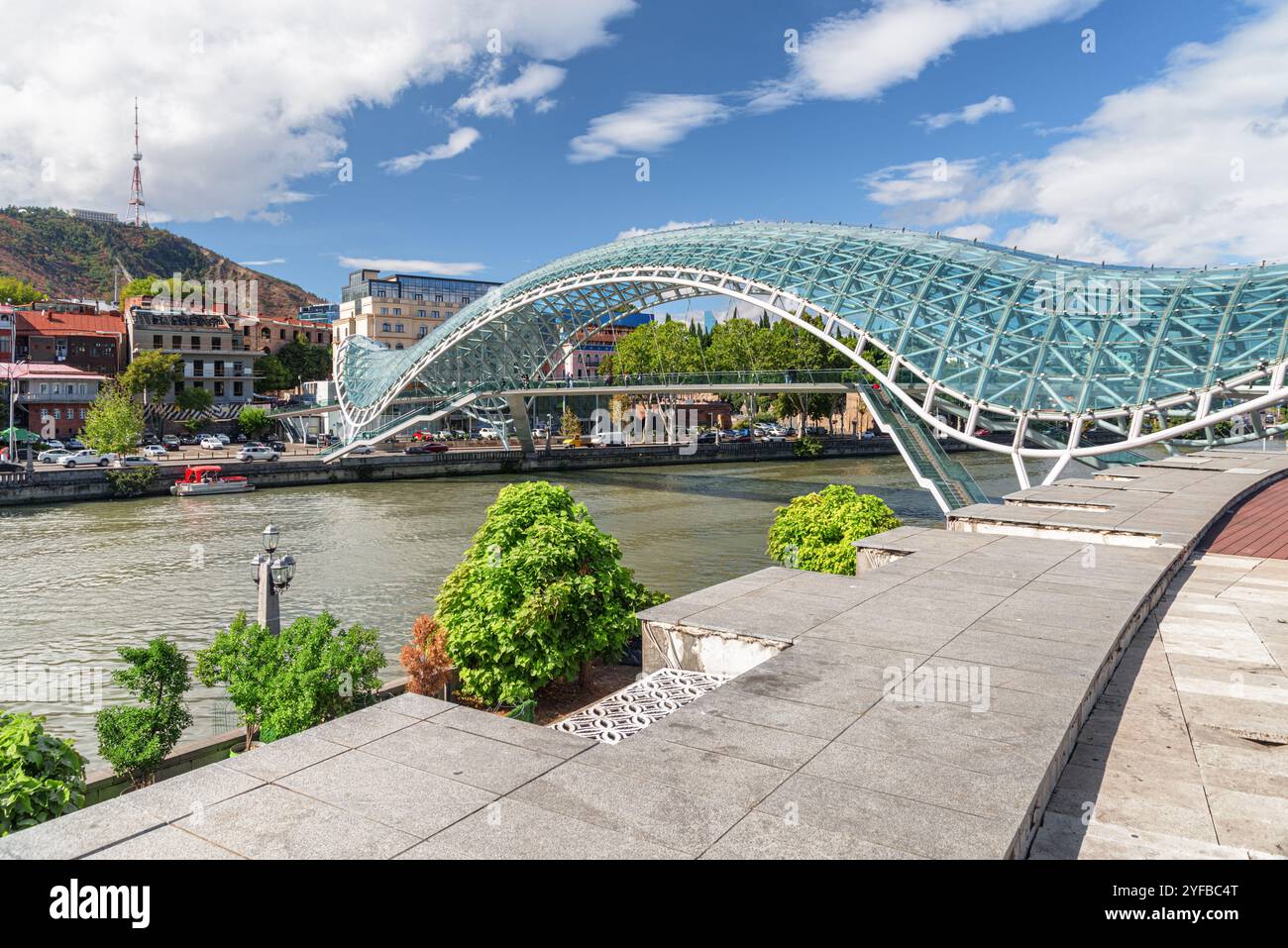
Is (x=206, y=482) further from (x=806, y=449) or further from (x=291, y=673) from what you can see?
(x=806, y=449)

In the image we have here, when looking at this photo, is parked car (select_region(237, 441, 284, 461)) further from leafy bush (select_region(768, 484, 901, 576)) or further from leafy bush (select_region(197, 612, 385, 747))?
leafy bush (select_region(197, 612, 385, 747))

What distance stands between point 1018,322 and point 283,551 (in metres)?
23.5

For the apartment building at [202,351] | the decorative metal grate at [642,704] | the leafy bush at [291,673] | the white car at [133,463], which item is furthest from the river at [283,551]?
the apartment building at [202,351]

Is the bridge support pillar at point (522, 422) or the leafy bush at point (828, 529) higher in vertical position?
the bridge support pillar at point (522, 422)

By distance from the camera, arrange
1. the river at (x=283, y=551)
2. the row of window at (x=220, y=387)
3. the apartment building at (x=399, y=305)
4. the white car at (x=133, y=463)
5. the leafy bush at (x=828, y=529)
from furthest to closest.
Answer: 1. the apartment building at (x=399, y=305)
2. the row of window at (x=220, y=387)
3. the white car at (x=133, y=463)
4. the river at (x=283, y=551)
5. the leafy bush at (x=828, y=529)

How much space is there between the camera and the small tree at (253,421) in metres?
64.1

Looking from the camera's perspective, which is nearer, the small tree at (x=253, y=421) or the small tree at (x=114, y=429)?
the small tree at (x=114, y=429)

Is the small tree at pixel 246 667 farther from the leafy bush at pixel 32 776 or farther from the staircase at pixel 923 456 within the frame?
the staircase at pixel 923 456

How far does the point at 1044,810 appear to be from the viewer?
3807mm

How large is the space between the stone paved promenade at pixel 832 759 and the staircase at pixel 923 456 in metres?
21.9

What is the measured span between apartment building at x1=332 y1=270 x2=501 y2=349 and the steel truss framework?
5653cm

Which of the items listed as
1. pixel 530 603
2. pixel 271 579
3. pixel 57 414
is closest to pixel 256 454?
pixel 57 414

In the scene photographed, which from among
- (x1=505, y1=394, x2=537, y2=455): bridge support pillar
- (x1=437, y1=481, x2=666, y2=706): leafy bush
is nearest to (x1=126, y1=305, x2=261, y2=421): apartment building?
(x1=505, y1=394, x2=537, y2=455): bridge support pillar
